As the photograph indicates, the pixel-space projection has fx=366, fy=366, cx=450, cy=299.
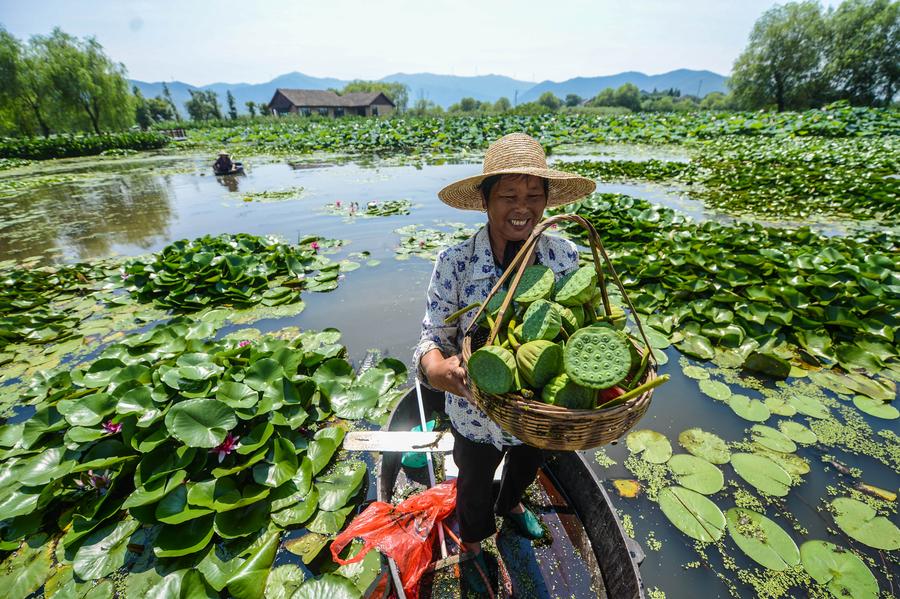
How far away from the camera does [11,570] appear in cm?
195

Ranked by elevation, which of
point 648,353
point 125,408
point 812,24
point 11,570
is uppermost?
point 812,24

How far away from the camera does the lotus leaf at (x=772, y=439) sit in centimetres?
257

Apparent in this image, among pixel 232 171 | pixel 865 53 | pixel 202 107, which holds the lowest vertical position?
pixel 232 171

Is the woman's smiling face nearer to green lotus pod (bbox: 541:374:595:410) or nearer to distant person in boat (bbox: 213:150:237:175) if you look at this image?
green lotus pod (bbox: 541:374:595:410)

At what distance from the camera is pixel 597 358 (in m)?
1.07

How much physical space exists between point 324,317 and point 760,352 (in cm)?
455

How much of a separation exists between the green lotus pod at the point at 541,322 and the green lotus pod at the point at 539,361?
0.05 m

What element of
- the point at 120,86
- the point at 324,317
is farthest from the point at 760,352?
the point at 120,86

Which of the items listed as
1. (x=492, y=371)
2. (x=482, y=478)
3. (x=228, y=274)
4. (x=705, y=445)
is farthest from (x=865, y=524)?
(x=228, y=274)

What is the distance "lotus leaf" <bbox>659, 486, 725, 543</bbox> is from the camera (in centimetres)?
212

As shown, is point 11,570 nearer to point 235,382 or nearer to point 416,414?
point 235,382

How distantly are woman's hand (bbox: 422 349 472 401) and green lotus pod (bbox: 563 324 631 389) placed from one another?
37 centimetres

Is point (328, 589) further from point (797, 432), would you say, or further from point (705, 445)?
point (797, 432)

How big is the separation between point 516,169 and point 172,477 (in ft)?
8.10
